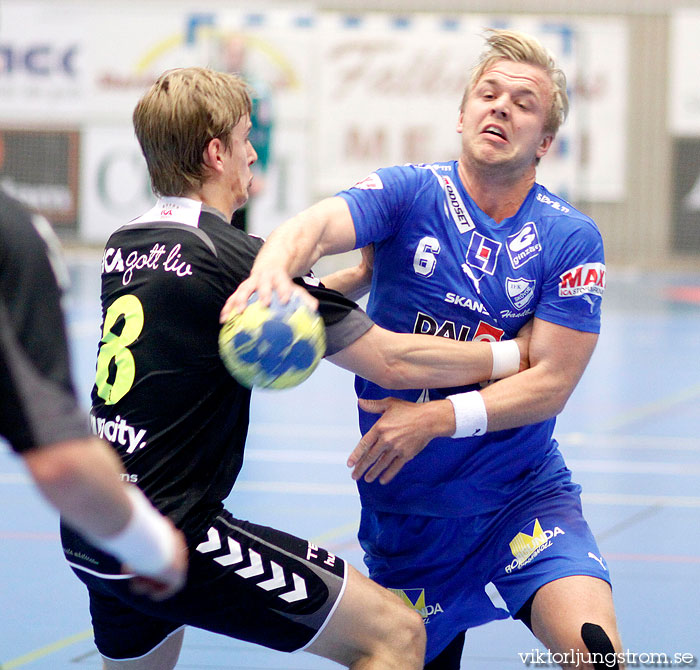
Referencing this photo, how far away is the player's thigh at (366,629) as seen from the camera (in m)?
2.65

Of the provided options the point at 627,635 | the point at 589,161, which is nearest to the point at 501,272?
the point at 627,635

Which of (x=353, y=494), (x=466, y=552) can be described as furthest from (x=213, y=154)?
(x=353, y=494)

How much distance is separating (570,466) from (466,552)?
4.03 meters

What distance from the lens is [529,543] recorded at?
3191mm

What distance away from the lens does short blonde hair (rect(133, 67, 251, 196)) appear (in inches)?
107

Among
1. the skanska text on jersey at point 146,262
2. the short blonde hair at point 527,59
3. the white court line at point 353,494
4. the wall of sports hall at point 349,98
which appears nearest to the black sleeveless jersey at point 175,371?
the skanska text on jersey at point 146,262

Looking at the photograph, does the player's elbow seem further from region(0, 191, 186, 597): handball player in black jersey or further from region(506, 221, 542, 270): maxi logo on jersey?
region(0, 191, 186, 597): handball player in black jersey

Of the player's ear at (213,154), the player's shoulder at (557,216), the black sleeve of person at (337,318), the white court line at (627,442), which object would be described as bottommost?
the white court line at (627,442)

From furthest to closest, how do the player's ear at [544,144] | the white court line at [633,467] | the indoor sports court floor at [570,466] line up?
1. the white court line at [633,467]
2. the indoor sports court floor at [570,466]
3. the player's ear at [544,144]

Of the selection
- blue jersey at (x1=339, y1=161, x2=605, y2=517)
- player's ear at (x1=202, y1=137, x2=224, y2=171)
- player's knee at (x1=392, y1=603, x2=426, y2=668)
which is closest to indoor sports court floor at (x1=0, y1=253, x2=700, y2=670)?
blue jersey at (x1=339, y1=161, x2=605, y2=517)

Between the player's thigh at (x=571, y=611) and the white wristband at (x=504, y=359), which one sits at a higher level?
the white wristband at (x=504, y=359)

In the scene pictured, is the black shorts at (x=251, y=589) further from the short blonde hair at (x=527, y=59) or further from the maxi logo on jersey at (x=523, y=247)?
the short blonde hair at (x=527, y=59)

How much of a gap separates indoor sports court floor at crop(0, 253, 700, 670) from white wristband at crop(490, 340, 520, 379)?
142 cm

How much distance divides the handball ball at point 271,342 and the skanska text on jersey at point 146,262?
0.65 ft
